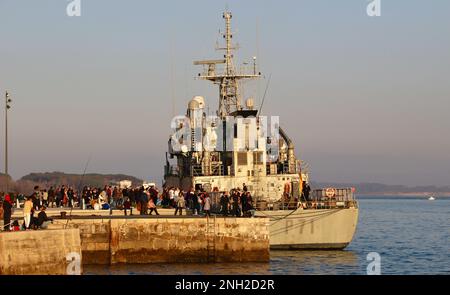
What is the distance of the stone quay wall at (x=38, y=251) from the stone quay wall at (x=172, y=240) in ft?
18.2

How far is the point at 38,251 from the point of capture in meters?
36.3

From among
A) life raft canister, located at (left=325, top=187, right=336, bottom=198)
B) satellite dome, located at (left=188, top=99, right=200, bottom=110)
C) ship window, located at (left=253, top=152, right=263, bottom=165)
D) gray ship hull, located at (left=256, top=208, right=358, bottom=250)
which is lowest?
gray ship hull, located at (left=256, top=208, right=358, bottom=250)

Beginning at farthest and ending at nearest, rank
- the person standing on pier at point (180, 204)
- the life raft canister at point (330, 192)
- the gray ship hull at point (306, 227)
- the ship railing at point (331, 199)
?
the life raft canister at point (330, 192), the ship railing at point (331, 199), the gray ship hull at point (306, 227), the person standing on pier at point (180, 204)

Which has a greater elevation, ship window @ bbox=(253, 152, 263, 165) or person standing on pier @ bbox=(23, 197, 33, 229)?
ship window @ bbox=(253, 152, 263, 165)

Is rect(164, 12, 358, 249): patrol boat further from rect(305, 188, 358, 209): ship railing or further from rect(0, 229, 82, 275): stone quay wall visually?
rect(0, 229, 82, 275): stone quay wall

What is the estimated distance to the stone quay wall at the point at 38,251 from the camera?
35125mm

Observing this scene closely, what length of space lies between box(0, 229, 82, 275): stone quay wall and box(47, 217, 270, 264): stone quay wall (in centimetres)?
555

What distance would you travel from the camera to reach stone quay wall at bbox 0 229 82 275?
35.1m

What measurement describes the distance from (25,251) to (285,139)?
→ 30195 millimetres

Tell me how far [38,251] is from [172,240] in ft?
31.8

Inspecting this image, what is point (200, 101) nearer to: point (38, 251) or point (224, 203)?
point (224, 203)

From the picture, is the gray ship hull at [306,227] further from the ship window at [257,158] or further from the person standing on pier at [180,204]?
the ship window at [257,158]

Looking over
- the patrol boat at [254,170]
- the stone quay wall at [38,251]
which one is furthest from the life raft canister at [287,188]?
the stone quay wall at [38,251]

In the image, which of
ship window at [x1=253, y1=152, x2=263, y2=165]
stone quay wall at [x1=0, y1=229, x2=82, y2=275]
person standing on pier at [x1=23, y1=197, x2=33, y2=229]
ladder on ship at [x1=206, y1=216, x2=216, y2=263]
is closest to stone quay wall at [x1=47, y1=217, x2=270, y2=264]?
ladder on ship at [x1=206, y1=216, x2=216, y2=263]
